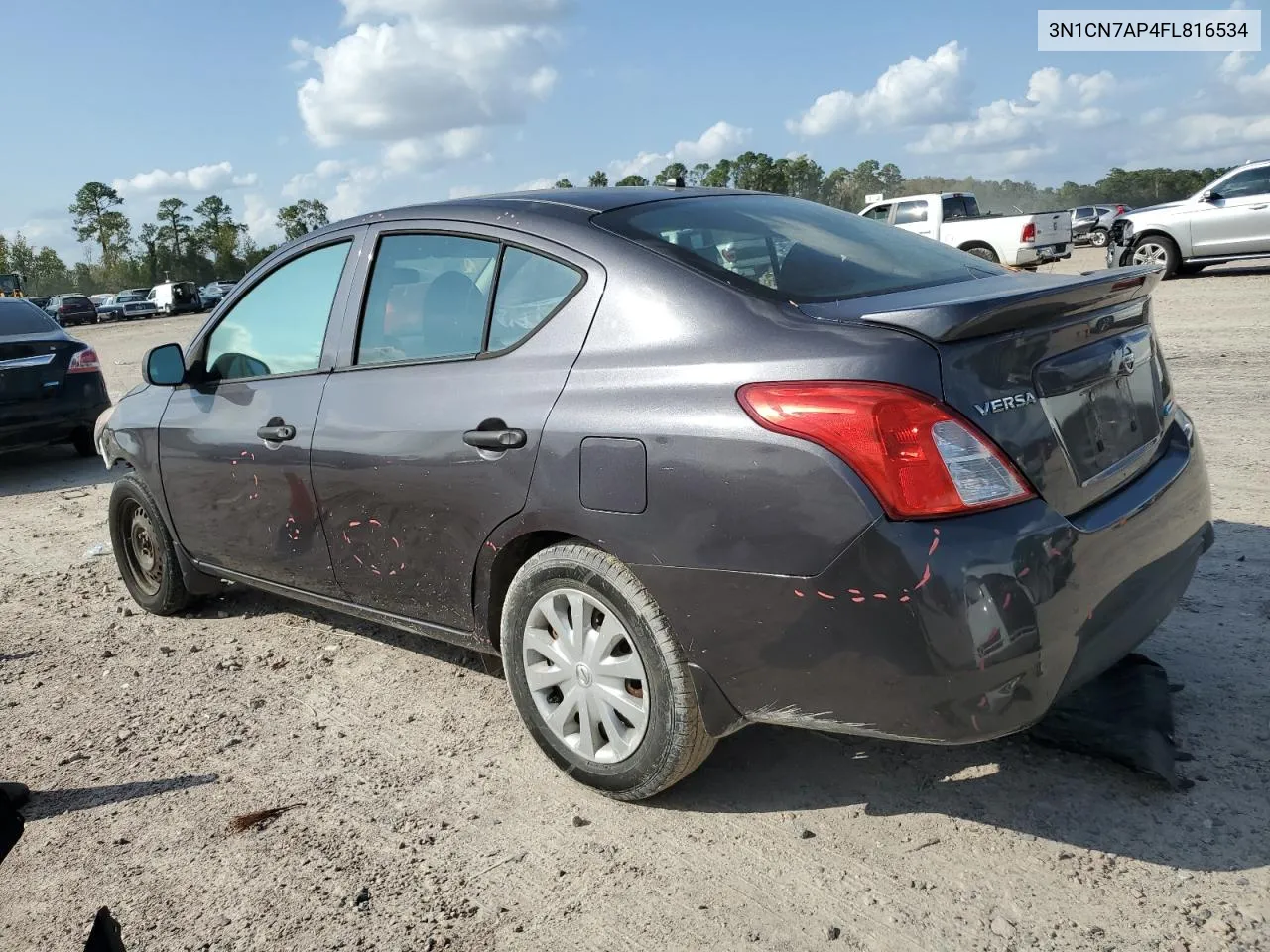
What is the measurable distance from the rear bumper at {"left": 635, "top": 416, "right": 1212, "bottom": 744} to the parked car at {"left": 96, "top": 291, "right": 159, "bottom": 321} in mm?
66874

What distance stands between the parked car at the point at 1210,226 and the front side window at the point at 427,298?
1565 cm

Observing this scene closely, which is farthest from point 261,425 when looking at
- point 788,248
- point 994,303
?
point 994,303

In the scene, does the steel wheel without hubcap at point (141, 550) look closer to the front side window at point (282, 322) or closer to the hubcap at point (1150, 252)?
the front side window at point (282, 322)

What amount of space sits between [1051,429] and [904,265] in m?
0.92

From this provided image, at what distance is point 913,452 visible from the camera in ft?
7.93

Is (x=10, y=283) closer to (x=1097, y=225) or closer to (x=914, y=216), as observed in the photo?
(x=1097, y=225)

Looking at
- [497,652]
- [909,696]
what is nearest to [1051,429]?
[909,696]

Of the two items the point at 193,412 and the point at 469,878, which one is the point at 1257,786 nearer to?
the point at 469,878

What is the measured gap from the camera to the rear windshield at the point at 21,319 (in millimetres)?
9820

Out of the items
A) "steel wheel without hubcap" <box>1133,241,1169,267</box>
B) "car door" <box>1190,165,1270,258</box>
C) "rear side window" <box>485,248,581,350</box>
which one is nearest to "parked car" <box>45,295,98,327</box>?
"steel wheel without hubcap" <box>1133,241,1169,267</box>

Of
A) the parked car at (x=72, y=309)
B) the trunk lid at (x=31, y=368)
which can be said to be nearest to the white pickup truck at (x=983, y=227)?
the trunk lid at (x=31, y=368)

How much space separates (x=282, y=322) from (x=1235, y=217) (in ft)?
54.3

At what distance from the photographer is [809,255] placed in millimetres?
3221

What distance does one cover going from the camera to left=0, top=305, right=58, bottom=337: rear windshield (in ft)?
32.2
